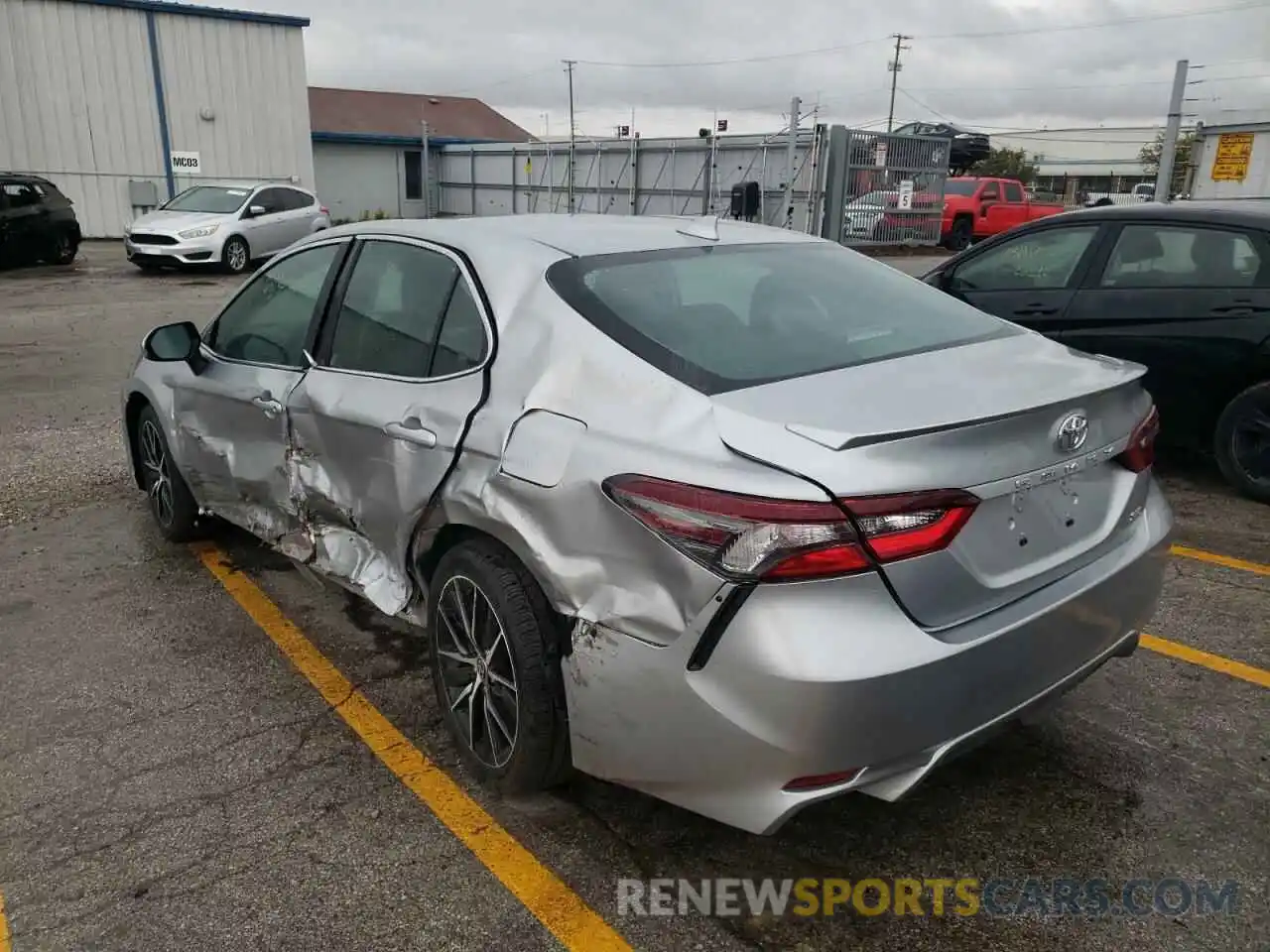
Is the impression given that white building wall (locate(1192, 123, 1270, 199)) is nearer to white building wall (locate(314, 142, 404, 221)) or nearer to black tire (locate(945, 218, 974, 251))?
black tire (locate(945, 218, 974, 251))

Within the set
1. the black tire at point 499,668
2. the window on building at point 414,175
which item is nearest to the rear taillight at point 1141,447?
the black tire at point 499,668

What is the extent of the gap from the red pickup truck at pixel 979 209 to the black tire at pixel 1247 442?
22.1m

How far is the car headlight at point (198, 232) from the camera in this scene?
57.7 ft

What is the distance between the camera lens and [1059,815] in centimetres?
281

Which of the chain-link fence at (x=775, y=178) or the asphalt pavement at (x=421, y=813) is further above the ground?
the chain-link fence at (x=775, y=178)

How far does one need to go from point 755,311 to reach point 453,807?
1671 millimetres

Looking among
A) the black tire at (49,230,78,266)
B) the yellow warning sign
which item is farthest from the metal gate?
the black tire at (49,230,78,266)

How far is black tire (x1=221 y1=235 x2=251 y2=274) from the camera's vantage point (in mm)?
17984

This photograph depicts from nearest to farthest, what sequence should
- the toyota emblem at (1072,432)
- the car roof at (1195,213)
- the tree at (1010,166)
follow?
the toyota emblem at (1072,432) < the car roof at (1195,213) < the tree at (1010,166)

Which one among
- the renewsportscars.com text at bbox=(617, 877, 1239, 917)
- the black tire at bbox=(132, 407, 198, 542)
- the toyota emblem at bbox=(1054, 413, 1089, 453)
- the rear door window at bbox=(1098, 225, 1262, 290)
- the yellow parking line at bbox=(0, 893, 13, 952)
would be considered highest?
the rear door window at bbox=(1098, 225, 1262, 290)

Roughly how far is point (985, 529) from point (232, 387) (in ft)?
9.86

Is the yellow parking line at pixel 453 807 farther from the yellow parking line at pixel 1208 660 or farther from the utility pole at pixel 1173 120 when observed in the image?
the utility pole at pixel 1173 120

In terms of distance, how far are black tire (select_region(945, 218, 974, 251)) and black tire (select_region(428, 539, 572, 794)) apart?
2586 centimetres

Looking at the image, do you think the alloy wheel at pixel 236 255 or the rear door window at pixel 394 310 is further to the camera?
the alloy wheel at pixel 236 255
